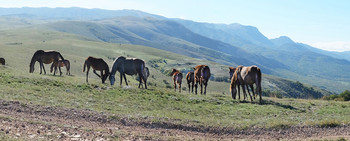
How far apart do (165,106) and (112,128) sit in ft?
20.2

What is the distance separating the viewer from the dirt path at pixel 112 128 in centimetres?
1063

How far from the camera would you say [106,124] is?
12922 mm

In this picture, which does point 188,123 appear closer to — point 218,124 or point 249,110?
point 218,124

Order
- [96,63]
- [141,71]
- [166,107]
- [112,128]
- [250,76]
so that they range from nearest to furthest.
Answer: [112,128] → [166,107] → [250,76] → [141,71] → [96,63]

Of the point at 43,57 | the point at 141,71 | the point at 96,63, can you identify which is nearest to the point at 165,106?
the point at 141,71

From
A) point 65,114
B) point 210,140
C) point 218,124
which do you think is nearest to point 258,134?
point 218,124

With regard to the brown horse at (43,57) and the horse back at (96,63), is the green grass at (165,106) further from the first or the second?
the brown horse at (43,57)

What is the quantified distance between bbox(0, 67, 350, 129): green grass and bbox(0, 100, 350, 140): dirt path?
0.49m

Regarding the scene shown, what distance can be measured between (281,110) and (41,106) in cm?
1418

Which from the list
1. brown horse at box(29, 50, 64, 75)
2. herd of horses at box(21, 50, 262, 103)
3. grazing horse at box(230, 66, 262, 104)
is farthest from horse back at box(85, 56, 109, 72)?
grazing horse at box(230, 66, 262, 104)

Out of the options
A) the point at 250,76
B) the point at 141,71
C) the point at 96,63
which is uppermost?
the point at 96,63

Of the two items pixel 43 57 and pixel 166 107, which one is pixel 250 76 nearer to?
pixel 166 107

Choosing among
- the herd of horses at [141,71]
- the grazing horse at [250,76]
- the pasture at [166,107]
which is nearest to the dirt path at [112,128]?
the pasture at [166,107]

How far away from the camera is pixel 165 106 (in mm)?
17969
